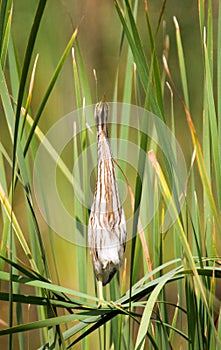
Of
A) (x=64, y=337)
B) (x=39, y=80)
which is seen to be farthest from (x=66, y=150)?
(x=64, y=337)

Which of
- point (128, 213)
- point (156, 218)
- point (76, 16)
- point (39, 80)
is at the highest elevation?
point (76, 16)

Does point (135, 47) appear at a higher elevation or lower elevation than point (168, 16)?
lower

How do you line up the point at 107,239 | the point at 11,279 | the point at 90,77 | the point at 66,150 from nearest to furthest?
the point at 11,279 < the point at 107,239 < the point at 66,150 < the point at 90,77

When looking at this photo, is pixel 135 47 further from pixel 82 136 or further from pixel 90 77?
pixel 90 77

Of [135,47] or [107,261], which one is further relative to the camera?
[107,261]

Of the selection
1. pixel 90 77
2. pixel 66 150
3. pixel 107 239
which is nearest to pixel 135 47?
pixel 107 239

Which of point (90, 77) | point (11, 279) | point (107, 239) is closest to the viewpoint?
point (11, 279)
